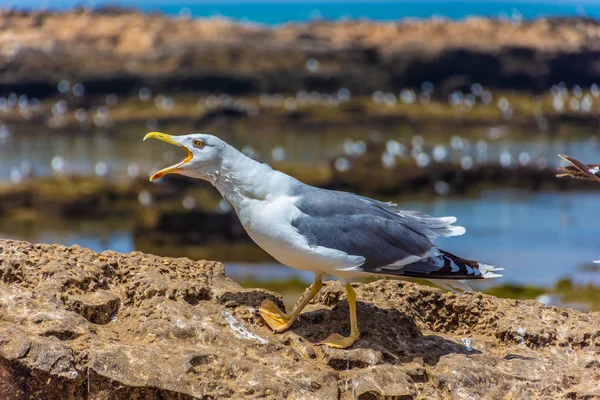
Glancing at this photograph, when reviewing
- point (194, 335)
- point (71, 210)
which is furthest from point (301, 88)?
point (194, 335)

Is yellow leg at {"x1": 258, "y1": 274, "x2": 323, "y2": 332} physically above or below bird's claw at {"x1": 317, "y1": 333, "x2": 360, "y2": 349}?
above

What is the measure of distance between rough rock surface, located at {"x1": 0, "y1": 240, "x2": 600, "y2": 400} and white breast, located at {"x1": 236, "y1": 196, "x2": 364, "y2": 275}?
0.46 metres

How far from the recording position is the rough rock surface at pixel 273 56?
8556 cm

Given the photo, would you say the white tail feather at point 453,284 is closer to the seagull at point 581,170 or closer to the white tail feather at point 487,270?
the white tail feather at point 487,270

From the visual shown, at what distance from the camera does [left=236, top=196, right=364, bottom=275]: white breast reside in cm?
488

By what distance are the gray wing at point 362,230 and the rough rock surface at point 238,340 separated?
52 cm

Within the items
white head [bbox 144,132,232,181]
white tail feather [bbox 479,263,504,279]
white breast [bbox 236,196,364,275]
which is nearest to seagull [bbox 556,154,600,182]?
white tail feather [bbox 479,263,504,279]

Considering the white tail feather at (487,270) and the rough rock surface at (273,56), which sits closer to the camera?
the white tail feather at (487,270)

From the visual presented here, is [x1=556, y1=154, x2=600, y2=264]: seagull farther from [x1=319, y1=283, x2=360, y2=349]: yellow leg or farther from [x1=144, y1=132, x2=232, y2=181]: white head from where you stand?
[x1=144, y1=132, x2=232, y2=181]: white head

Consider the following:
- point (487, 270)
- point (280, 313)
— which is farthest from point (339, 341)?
point (487, 270)

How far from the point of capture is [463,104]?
272ft

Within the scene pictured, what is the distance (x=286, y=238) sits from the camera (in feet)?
16.0

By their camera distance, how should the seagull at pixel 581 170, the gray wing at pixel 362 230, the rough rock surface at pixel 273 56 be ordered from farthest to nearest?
1. the rough rock surface at pixel 273 56
2. the seagull at pixel 581 170
3. the gray wing at pixel 362 230

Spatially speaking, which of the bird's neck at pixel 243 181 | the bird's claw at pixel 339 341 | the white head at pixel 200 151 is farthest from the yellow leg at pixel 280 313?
the white head at pixel 200 151
